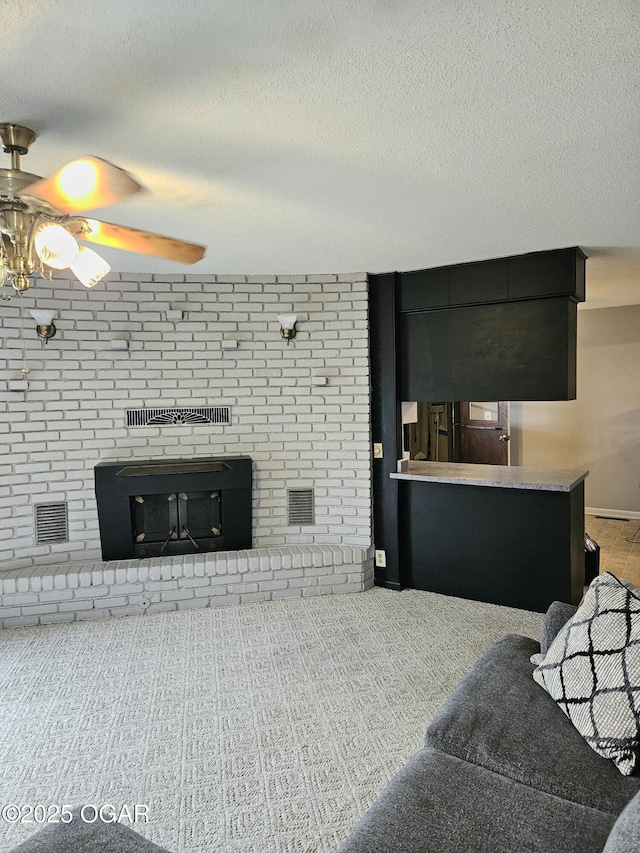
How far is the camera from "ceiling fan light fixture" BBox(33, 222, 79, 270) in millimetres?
1637

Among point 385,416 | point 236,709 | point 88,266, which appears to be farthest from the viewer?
point 385,416

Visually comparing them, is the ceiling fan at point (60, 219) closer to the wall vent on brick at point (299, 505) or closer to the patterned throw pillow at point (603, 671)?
the patterned throw pillow at point (603, 671)

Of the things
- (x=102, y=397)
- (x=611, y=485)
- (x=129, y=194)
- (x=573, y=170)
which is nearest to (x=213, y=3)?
(x=129, y=194)

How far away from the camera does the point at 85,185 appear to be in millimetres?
1415

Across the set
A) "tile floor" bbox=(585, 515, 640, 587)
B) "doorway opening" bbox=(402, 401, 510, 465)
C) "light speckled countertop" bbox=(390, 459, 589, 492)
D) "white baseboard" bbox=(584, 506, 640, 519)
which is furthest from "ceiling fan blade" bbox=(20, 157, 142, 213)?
"white baseboard" bbox=(584, 506, 640, 519)

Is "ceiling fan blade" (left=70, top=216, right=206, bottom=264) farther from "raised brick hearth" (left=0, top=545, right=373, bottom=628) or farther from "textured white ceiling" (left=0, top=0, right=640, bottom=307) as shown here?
"raised brick hearth" (left=0, top=545, right=373, bottom=628)

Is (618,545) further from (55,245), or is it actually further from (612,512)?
(55,245)

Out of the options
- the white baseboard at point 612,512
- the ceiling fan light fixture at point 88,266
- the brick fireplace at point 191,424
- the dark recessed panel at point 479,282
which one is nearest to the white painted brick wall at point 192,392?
the brick fireplace at point 191,424

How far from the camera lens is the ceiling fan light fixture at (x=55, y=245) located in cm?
164

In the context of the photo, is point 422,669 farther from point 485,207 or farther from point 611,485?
point 611,485

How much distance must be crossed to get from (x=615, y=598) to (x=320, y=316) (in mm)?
2877

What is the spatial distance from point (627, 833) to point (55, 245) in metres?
1.91

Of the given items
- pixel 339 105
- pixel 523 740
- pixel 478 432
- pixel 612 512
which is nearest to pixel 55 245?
pixel 339 105

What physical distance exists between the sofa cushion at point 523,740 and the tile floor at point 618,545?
3003 mm
